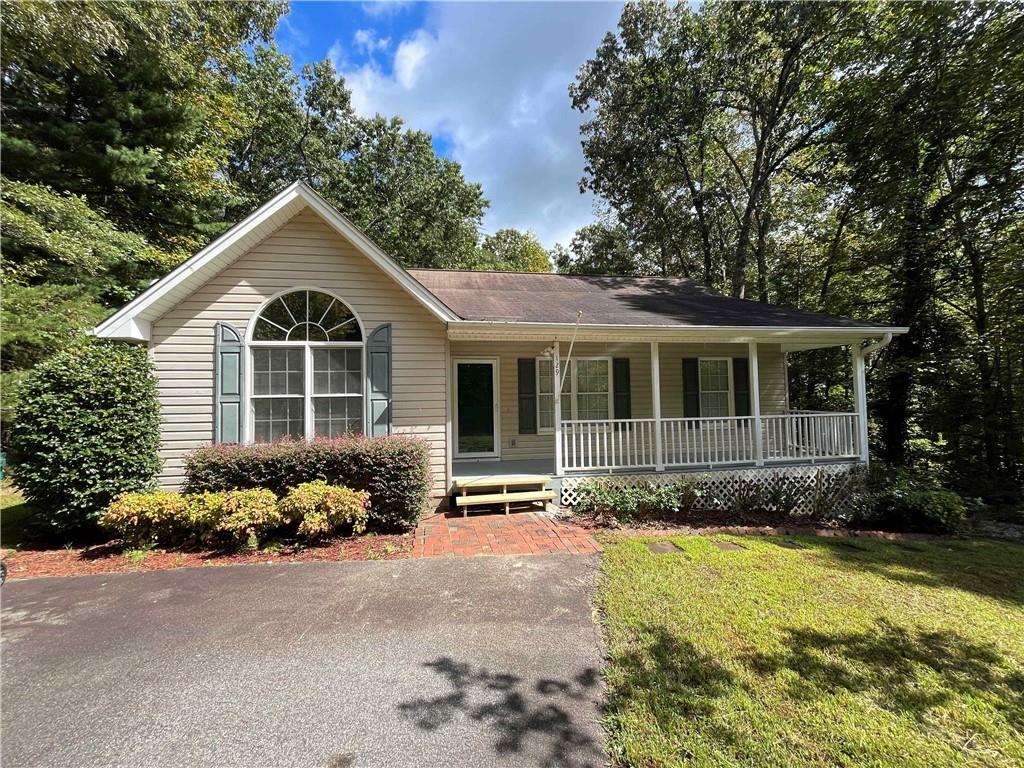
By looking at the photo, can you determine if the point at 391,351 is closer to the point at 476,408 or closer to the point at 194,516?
the point at 476,408

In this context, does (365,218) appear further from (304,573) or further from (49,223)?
(304,573)

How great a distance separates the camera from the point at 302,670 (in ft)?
9.83

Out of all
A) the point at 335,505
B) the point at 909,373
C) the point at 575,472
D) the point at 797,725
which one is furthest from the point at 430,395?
the point at 909,373

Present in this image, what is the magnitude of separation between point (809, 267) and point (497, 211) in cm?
1740

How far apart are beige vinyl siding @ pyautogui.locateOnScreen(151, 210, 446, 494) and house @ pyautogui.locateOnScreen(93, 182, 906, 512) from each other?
0.8 inches

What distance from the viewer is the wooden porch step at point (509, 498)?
672cm

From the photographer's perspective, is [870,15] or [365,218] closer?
[870,15]

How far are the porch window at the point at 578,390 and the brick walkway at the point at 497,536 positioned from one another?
2967mm

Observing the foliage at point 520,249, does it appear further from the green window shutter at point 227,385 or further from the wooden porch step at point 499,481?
the green window shutter at point 227,385

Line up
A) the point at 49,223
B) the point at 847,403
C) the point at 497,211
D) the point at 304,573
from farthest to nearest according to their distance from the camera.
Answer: the point at 497,211, the point at 847,403, the point at 49,223, the point at 304,573

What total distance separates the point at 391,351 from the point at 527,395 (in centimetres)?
337

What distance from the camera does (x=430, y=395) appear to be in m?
7.07

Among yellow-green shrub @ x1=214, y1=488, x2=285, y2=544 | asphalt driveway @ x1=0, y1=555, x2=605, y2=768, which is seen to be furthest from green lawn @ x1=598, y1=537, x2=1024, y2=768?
yellow-green shrub @ x1=214, y1=488, x2=285, y2=544

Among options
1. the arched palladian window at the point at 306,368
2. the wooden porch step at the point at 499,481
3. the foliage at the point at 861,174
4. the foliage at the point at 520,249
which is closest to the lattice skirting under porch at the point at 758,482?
the wooden porch step at the point at 499,481
